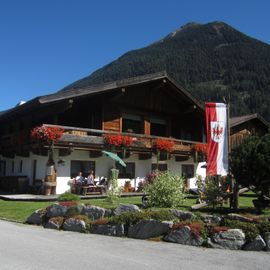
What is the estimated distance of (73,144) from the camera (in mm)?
22953

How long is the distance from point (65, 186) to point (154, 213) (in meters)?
12.7

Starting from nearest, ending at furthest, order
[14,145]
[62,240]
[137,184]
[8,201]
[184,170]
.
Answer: [62,240] < [8,201] < [14,145] < [137,184] < [184,170]

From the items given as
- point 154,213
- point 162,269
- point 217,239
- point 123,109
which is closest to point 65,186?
point 123,109

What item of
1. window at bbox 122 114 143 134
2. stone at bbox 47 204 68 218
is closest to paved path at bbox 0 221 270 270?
stone at bbox 47 204 68 218

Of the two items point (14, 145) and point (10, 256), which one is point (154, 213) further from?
point (14, 145)

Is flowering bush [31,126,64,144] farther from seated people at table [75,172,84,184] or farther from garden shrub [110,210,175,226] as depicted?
garden shrub [110,210,175,226]

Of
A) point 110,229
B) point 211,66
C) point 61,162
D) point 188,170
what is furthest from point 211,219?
point 211,66

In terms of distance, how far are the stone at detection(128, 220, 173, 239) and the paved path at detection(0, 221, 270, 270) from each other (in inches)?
13.8

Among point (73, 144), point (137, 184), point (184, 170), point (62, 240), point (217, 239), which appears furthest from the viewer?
point (184, 170)

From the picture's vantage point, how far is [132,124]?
2908 centimetres

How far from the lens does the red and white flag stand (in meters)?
14.1

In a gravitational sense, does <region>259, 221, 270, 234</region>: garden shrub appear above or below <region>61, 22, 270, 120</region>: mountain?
below

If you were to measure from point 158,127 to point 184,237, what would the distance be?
20.6 metres

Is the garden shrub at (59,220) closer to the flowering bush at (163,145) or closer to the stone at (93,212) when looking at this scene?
the stone at (93,212)
